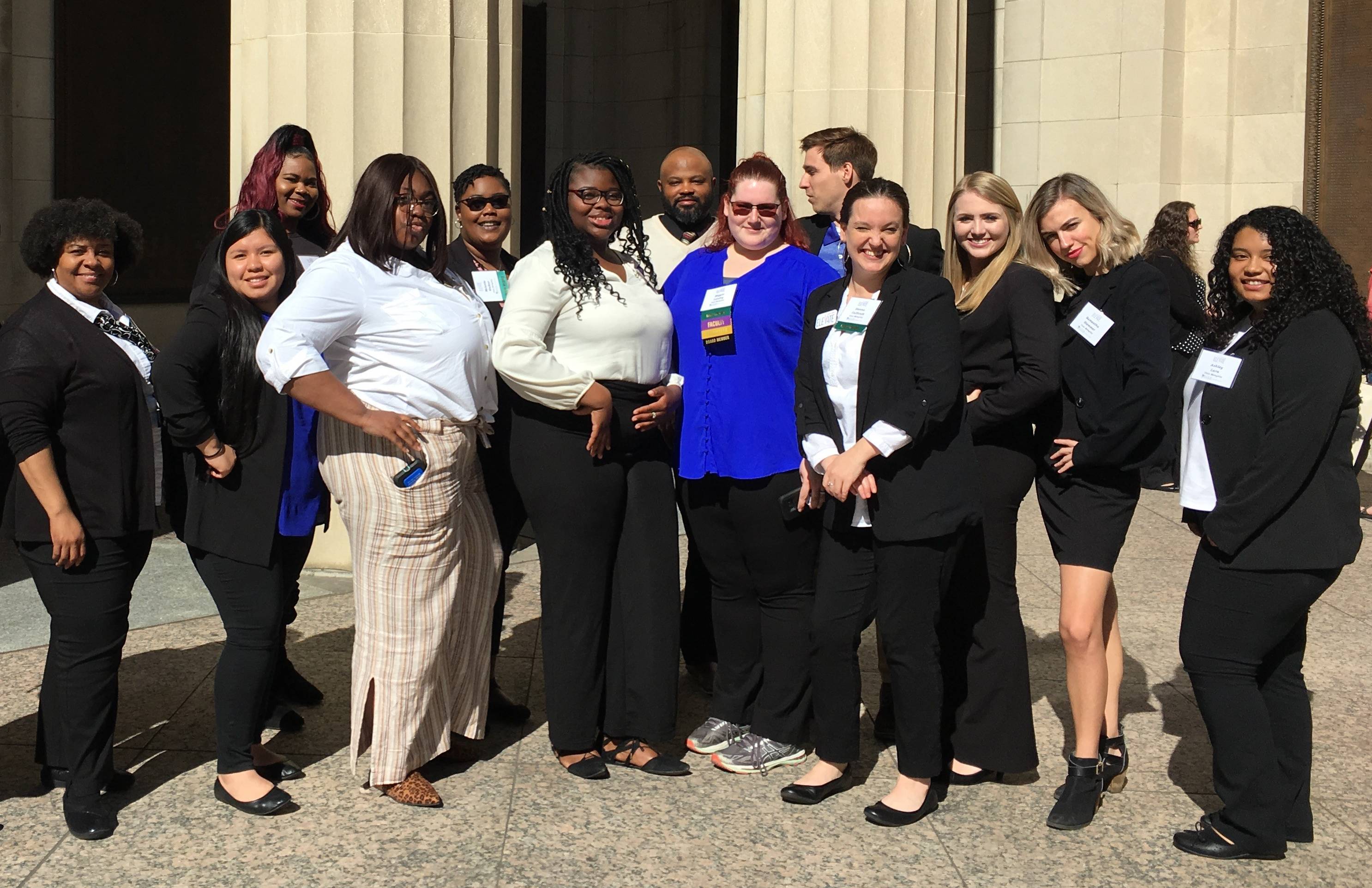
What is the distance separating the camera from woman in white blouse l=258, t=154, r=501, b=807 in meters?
4.12

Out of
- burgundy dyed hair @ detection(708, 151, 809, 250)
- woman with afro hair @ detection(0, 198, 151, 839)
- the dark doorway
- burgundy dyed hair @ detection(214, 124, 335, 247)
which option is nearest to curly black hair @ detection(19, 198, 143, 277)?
woman with afro hair @ detection(0, 198, 151, 839)

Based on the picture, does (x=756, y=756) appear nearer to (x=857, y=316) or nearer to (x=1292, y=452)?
(x=857, y=316)

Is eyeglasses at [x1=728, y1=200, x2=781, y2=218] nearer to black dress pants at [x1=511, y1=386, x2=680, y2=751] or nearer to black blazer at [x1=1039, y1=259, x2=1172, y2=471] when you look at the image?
black dress pants at [x1=511, y1=386, x2=680, y2=751]

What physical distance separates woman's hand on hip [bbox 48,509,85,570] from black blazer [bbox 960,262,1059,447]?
8.70ft

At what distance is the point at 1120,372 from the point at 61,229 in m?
3.26

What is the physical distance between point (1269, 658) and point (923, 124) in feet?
17.2

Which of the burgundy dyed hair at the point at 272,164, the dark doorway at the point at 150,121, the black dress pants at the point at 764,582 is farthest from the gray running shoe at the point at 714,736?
the dark doorway at the point at 150,121

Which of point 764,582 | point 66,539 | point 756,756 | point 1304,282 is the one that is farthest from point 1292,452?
point 66,539

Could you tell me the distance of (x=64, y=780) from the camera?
4.27m

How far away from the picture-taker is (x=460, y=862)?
154 inches

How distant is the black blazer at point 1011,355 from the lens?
428 cm

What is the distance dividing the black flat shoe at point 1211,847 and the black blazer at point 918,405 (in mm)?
1101

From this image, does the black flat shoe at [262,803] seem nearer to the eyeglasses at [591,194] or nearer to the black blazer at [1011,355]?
the eyeglasses at [591,194]

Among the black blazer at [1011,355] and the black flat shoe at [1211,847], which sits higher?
the black blazer at [1011,355]
